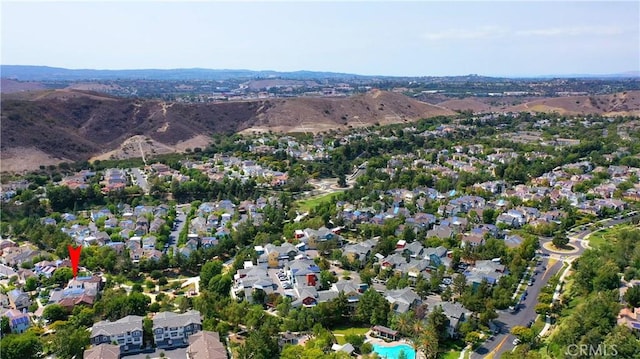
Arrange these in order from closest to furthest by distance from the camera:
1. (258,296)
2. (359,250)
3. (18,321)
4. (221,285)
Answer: (18,321) → (258,296) → (221,285) → (359,250)

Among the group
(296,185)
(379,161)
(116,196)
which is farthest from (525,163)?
(116,196)

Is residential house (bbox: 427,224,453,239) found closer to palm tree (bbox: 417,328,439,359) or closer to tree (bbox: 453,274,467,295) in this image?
tree (bbox: 453,274,467,295)

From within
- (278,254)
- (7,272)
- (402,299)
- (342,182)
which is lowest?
(7,272)

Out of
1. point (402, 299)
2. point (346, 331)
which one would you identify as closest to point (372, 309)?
point (346, 331)

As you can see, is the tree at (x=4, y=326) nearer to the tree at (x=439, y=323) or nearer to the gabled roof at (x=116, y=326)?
the gabled roof at (x=116, y=326)

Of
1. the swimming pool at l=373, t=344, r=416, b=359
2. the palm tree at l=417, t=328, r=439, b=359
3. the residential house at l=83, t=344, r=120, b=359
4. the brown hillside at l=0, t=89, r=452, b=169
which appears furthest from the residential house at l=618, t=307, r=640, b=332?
the brown hillside at l=0, t=89, r=452, b=169

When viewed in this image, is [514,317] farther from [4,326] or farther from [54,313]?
[4,326]
